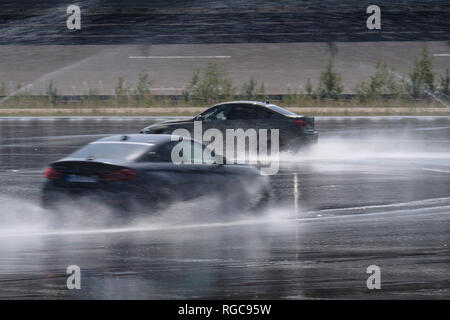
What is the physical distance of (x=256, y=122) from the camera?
22.9 metres

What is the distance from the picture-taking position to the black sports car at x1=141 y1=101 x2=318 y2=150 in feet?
71.9

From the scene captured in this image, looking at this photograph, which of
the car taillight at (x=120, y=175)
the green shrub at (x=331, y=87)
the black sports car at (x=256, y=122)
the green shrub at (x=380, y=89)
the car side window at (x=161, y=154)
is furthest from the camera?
the green shrub at (x=331, y=87)

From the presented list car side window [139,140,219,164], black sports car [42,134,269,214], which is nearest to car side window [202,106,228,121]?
black sports car [42,134,269,214]

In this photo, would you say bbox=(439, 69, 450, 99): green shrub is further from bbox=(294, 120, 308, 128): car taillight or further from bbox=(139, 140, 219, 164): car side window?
bbox=(139, 140, 219, 164): car side window

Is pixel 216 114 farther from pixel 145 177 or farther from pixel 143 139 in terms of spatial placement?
pixel 145 177

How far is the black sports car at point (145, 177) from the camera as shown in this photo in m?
11.1

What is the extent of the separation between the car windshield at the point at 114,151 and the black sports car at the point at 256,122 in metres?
9.51

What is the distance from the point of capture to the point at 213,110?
23.6 metres

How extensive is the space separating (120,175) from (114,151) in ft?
2.29

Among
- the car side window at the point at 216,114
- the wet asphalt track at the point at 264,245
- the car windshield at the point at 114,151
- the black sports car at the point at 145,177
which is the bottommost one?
the wet asphalt track at the point at 264,245

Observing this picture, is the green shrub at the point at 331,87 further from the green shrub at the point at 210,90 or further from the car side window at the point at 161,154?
the car side window at the point at 161,154

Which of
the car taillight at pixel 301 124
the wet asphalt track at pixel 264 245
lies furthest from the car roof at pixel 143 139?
the car taillight at pixel 301 124

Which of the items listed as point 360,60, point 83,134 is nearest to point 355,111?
point 360,60
